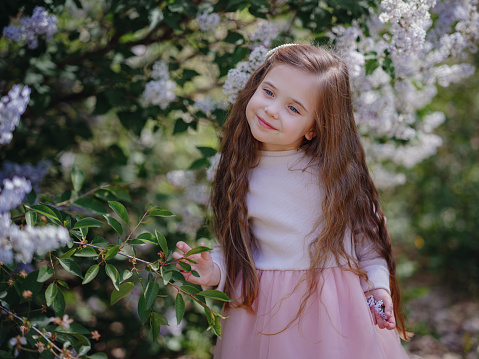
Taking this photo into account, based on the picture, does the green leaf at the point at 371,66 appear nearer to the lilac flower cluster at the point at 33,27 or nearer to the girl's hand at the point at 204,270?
the girl's hand at the point at 204,270

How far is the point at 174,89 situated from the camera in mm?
2318

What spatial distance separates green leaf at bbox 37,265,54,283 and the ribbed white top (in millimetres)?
522

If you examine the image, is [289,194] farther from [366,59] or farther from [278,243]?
[366,59]

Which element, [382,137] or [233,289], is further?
[382,137]

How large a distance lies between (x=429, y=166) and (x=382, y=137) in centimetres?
194

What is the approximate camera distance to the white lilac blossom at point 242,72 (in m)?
1.69

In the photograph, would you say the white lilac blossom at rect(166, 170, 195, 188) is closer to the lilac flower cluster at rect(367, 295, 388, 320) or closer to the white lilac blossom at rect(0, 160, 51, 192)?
the white lilac blossom at rect(0, 160, 51, 192)

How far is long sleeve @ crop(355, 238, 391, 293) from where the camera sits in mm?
1469

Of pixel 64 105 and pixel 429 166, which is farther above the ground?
pixel 64 105

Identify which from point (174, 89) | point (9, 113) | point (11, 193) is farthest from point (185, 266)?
point (174, 89)

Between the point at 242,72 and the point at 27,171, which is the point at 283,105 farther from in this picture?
the point at 27,171

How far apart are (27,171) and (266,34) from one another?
122cm

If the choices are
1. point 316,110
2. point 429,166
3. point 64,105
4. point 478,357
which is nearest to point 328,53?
point 316,110

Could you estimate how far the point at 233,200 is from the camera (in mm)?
1550
